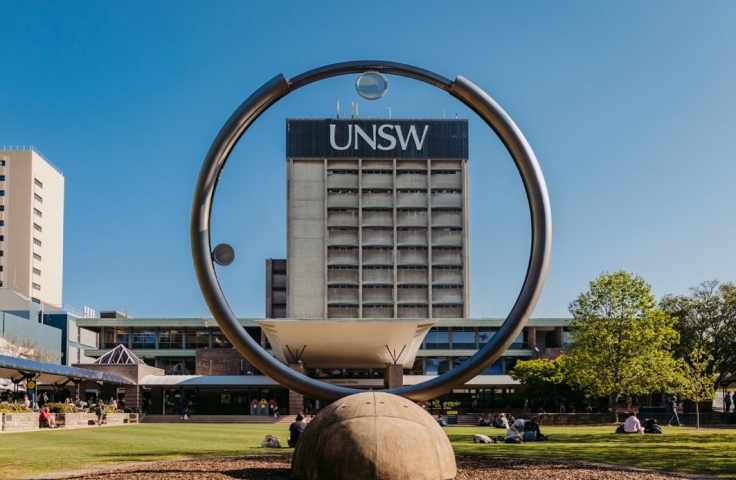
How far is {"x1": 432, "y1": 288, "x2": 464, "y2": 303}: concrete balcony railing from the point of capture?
367 ft

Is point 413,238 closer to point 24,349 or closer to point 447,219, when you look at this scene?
point 447,219

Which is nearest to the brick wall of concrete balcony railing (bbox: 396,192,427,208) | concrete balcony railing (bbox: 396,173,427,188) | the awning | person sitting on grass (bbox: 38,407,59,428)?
the awning

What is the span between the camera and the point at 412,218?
113 metres

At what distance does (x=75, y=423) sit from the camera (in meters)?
43.8

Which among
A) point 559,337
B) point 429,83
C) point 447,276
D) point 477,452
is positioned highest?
point 447,276

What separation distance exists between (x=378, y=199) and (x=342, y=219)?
5.57m

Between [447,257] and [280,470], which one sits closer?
[280,470]

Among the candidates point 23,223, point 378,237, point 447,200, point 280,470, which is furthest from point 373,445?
point 23,223

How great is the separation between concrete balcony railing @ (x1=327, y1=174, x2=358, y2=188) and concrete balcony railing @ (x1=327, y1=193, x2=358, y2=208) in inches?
48.6

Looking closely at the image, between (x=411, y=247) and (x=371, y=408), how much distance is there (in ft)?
326

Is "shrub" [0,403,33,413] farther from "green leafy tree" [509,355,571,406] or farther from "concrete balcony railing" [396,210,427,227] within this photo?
"concrete balcony railing" [396,210,427,227]

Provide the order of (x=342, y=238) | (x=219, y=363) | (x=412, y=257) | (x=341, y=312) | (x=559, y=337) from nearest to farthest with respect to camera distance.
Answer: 1. (x=219, y=363)
2. (x=559, y=337)
3. (x=341, y=312)
4. (x=342, y=238)
5. (x=412, y=257)

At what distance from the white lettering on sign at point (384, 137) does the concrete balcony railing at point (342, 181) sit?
13.0ft

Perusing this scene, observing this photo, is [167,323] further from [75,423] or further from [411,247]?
[75,423]
